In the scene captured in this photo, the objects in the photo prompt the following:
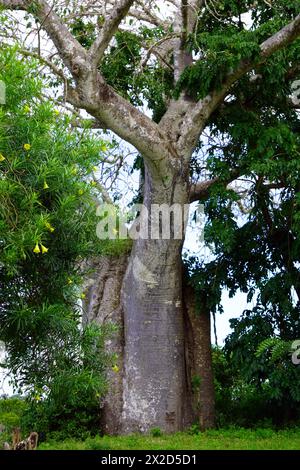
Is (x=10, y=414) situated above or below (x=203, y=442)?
above

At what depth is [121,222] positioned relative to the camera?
42.1 ft

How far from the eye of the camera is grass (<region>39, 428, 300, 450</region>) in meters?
10.4

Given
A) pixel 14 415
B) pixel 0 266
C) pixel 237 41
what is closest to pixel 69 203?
pixel 0 266

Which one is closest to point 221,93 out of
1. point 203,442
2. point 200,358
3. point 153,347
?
point 153,347

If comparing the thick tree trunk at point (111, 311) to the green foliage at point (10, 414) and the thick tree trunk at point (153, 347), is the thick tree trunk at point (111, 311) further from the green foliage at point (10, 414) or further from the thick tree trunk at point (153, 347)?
the green foliage at point (10, 414)

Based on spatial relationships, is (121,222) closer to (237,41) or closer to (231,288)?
(231,288)

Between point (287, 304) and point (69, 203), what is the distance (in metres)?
4.67

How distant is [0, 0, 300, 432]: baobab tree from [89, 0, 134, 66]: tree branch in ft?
0.08

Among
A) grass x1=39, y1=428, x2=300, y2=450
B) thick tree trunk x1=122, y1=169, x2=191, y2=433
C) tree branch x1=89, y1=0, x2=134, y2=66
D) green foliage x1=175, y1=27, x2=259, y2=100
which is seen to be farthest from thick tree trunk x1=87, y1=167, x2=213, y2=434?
tree branch x1=89, y1=0, x2=134, y2=66

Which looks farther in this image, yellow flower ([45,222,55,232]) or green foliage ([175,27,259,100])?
green foliage ([175,27,259,100])

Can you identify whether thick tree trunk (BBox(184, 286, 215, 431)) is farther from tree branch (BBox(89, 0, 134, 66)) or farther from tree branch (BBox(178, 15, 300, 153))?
tree branch (BBox(89, 0, 134, 66))

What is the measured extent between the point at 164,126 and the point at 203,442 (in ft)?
14.6

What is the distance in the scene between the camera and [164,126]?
40.7 feet

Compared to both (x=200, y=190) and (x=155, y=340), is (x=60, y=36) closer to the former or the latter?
(x=200, y=190)
